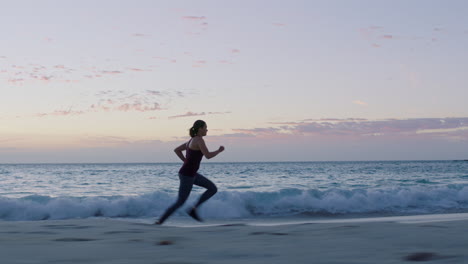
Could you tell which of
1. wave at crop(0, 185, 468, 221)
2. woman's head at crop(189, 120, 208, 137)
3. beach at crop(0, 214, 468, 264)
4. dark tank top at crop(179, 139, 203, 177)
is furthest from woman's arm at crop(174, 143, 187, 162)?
wave at crop(0, 185, 468, 221)

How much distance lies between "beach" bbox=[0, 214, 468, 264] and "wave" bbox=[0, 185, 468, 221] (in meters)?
5.06

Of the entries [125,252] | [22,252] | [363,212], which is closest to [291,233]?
[125,252]

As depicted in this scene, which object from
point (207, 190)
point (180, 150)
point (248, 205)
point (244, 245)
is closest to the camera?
point (244, 245)

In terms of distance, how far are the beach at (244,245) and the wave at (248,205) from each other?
5058 mm

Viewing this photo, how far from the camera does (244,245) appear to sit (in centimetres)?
359

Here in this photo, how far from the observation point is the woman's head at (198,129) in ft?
21.7

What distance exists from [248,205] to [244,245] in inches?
279

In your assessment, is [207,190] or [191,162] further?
[207,190]

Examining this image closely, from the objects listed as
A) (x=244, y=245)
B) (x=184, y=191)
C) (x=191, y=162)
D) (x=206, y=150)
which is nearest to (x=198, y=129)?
(x=206, y=150)

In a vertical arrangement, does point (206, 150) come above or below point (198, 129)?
below

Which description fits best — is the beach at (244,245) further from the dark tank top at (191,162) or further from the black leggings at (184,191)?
the dark tank top at (191,162)

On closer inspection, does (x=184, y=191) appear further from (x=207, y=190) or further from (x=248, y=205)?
(x=248, y=205)

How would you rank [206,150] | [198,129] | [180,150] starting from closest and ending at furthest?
[206,150] → [198,129] → [180,150]

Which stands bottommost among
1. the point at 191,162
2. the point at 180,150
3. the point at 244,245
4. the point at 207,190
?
the point at 244,245
